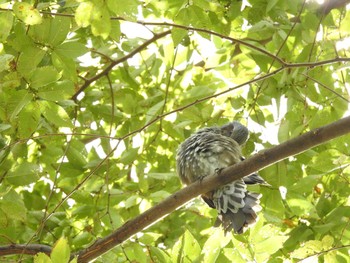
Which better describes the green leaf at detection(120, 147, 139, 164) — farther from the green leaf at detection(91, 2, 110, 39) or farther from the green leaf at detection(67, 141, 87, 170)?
the green leaf at detection(91, 2, 110, 39)

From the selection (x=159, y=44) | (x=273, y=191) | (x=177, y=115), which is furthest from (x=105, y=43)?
(x=273, y=191)

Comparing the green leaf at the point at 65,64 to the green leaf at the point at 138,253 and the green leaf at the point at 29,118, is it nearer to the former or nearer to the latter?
the green leaf at the point at 29,118

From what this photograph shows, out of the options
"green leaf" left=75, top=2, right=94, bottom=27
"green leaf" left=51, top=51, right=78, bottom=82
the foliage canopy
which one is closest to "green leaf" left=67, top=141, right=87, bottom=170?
the foliage canopy

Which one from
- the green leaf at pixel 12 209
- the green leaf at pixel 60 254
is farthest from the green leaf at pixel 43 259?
the green leaf at pixel 12 209

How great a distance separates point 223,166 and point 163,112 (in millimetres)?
477

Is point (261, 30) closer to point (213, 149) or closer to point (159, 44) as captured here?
point (213, 149)

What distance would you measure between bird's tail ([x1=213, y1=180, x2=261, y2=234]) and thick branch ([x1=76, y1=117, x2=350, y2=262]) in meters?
0.52

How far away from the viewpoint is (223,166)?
11.0 feet

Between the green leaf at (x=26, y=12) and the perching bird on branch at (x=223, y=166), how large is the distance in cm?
113

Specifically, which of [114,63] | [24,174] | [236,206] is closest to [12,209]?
[24,174]

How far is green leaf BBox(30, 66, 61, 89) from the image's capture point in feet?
7.92

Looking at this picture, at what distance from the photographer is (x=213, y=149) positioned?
3453 millimetres

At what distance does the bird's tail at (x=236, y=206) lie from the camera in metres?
2.99

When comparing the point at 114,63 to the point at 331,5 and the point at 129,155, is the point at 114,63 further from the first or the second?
the point at 331,5
